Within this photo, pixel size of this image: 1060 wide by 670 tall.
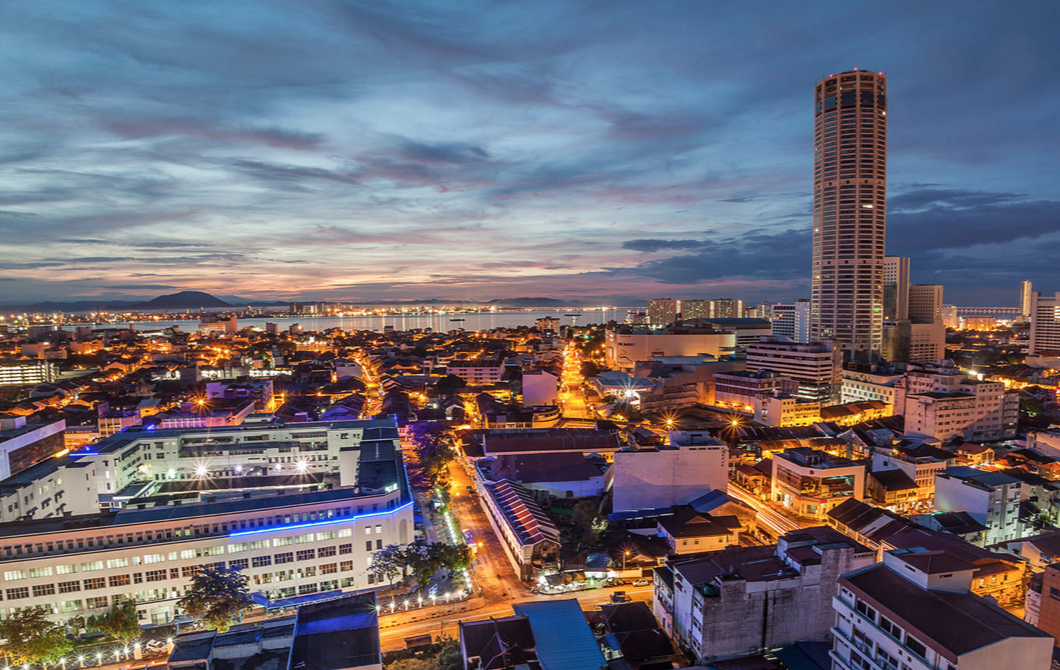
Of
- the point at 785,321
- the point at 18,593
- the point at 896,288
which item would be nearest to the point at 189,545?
the point at 18,593

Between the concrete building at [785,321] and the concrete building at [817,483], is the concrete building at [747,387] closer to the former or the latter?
the concrete building at [817,483]

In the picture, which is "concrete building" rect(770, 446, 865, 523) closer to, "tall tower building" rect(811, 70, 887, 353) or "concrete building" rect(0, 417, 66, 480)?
"tall tower building" rect(811, 70, 887, 353)

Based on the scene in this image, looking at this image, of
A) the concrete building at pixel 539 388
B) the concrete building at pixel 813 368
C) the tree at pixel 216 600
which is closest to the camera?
the tree at pixel 216 600

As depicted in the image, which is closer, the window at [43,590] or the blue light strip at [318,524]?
the window at [43,590]

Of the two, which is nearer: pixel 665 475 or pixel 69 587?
pixel 69 587

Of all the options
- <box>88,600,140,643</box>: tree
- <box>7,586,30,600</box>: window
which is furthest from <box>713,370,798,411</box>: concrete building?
<box>7,586,30,600</box>: window

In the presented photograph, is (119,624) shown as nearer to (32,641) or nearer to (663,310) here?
(32,641)

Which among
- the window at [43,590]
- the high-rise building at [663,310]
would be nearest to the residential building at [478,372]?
the window at [43,590]
